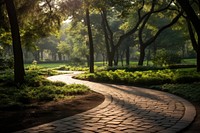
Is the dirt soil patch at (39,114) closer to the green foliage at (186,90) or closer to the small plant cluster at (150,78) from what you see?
the green foliage at (186,90)

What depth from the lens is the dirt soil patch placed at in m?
6.32

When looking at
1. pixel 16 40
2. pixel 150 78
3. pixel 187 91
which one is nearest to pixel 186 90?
pixel 187 91

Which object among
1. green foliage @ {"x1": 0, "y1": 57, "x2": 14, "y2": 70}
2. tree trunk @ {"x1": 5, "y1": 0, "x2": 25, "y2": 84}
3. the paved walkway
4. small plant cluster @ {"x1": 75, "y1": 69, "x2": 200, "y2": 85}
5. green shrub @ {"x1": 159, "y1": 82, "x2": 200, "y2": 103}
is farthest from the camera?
green foliage @ {"x1": 0, "y1": 57, "x2": 14, "y2": 70}

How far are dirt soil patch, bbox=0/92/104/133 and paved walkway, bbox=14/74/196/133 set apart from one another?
1.12ft

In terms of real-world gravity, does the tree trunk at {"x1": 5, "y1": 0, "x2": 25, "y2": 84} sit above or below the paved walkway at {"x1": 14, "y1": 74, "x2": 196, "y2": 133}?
above

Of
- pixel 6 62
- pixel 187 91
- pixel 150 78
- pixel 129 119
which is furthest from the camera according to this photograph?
pixel 6 62

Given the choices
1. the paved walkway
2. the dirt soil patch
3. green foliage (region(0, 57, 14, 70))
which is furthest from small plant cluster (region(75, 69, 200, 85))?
green foliage (region(0, 57, 14, 70))

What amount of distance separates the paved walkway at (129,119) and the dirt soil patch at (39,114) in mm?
340

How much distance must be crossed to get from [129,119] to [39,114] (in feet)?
8.22

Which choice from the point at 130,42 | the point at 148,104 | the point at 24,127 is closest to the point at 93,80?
the point at 148,104

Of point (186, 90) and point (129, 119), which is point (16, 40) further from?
point (129, 119)

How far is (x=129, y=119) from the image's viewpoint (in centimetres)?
669

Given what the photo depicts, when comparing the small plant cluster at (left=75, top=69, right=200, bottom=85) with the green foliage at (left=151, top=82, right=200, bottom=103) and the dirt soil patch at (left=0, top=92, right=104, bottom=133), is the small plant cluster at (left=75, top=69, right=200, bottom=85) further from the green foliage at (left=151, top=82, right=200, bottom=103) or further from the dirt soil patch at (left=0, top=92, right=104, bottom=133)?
the dirt soil patch at (left=0, top=92, right=104, bottom=133)

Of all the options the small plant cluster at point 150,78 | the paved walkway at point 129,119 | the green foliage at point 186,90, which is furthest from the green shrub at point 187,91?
the small plant cluster at point 150,78
